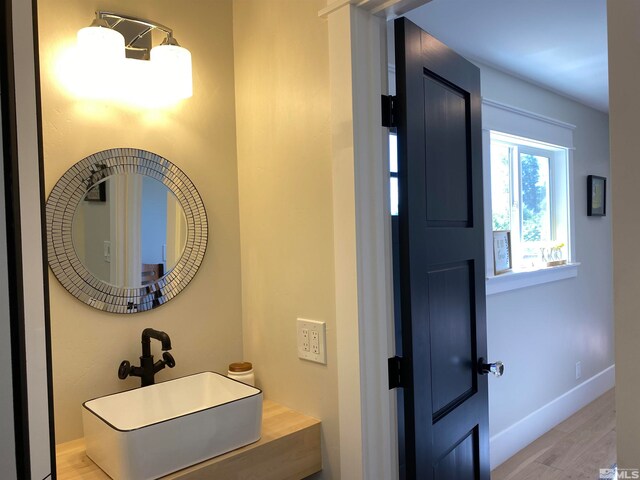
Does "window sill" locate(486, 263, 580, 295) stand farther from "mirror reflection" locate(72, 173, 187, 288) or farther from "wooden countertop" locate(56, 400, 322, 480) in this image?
"mirror reflection" locate(72, 173, 187, 288)

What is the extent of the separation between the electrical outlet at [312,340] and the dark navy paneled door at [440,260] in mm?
239

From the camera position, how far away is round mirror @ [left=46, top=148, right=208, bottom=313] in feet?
4.48

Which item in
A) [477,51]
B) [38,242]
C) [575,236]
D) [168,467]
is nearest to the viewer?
[38,242]

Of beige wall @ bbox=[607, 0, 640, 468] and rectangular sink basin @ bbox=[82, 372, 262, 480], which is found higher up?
beige wall @ bbox=[607, 0, 640, 468]

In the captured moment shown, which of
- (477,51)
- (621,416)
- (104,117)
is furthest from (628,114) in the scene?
(477,51)

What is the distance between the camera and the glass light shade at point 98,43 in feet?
4.27

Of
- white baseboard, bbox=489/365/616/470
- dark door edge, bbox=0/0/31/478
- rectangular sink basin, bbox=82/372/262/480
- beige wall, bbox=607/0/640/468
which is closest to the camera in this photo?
dark door edge, bbox=0/0/31/478

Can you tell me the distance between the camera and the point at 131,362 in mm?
1480

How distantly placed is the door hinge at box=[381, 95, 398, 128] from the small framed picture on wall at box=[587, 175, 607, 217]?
3.22 meters

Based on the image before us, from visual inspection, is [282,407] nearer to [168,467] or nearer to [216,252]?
[168,467]

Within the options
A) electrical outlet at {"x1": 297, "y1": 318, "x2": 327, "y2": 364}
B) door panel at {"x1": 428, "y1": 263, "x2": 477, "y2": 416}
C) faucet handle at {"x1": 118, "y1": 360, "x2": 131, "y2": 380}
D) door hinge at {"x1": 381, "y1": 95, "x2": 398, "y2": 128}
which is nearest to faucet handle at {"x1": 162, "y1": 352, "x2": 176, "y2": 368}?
faucet handle at {"x1": 118, "y1": 360, "x2": 131, "y2": 380}

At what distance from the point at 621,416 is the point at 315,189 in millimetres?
906

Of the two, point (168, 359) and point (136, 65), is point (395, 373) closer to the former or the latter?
point (168, 359)

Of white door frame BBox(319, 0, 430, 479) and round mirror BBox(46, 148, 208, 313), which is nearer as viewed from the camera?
white door frame BBox(319, 0, 430, 479)
